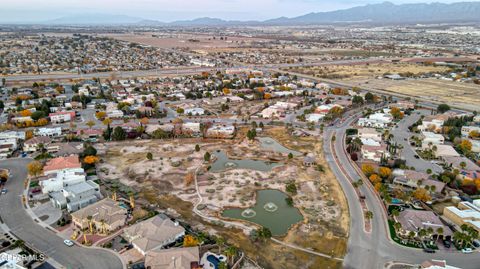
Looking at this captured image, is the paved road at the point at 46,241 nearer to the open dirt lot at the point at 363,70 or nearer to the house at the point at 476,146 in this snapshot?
the house at the point at 476,146

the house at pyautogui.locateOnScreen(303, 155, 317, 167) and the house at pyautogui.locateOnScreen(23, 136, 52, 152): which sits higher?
the house at pyautogui.locateOnScreen(23, 136, 52, 152)

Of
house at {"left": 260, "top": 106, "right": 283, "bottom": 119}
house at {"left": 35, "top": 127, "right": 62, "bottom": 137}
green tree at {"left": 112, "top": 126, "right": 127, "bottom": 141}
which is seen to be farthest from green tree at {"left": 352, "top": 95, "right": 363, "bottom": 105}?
house at {"left": 35, "top": 127, "right": 62, "bottom": 137}

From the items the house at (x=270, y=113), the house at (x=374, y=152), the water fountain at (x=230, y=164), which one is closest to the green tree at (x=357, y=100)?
the house at (x=270, y=113)

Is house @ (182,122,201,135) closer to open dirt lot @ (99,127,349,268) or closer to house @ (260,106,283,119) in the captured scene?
open dirt lot @ (99,127,349,268)

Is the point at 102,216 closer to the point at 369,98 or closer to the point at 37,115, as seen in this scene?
the point at 37,115

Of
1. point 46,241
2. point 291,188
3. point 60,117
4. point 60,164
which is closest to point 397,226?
point 291,188

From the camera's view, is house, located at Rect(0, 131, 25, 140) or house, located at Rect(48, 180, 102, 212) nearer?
house, located at Rect(48, 180, 102, 212)

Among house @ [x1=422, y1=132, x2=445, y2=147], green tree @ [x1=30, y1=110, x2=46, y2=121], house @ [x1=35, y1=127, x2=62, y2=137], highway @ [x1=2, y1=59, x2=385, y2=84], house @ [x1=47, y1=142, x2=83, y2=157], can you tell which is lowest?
house @ [x1=422, y1=132, x2=445, y2=147]

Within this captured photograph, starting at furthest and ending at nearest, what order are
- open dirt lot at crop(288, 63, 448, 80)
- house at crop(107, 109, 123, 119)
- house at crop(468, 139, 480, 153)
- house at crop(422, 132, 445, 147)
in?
1. open dirt lot at crop(288, 63, 448, 80)
2. house at crop(107, 109, 123, 119)
3. house at crop(422, 132, 445, 147)
4. house at crop(468, 139, 480, 153)
